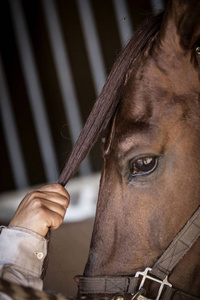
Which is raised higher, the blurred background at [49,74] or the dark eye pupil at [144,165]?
the blurred background at [49,74]

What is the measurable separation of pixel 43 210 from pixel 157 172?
0.38 meters

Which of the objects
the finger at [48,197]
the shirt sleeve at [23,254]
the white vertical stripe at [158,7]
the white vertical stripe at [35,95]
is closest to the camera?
the shirt sleeve at [23,254]

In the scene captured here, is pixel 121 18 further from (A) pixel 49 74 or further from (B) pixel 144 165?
(B) pixel 144 165

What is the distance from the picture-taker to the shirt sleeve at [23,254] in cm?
103

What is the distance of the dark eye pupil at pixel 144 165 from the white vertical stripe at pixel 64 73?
6.43ft

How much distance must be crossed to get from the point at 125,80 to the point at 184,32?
10.6 inches

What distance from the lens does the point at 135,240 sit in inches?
43.4

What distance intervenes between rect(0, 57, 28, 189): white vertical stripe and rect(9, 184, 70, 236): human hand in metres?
2.04

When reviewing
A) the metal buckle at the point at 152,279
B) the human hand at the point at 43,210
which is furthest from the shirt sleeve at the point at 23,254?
the metal buckle at the point at 152,279

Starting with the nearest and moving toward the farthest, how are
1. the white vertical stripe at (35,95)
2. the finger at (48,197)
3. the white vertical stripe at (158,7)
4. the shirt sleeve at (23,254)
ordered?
the shirt sleeve at (23,254), the finger at (48,197), the white vertical stripe at (158,7), the white vertical stripe at (35,95)

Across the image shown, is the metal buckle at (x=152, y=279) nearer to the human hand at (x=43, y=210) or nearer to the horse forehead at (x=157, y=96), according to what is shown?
the human hand at (x=43, y=210)

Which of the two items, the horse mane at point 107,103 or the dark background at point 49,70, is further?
the dark background at point 49,70

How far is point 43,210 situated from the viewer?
1.12 metres

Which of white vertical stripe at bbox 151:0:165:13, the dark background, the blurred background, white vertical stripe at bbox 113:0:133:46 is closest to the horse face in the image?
white vertical stripe at bbox 151:0:165:13
